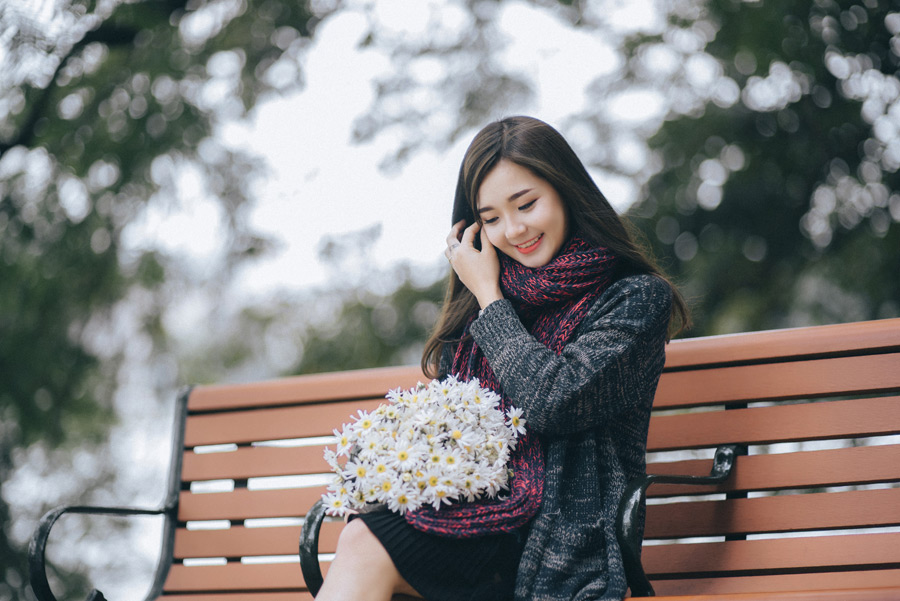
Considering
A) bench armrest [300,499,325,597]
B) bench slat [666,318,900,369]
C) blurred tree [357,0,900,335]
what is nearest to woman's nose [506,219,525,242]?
bench slat [666,318,900,369]

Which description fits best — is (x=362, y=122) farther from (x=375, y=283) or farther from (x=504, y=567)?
(x=504, y=567)

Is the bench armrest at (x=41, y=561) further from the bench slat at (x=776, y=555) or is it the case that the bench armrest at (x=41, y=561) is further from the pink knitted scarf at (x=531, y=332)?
the bench slat at (x=776, y=555)

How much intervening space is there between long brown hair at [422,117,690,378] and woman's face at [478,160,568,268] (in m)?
0.03

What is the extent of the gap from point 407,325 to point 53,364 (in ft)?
6.72

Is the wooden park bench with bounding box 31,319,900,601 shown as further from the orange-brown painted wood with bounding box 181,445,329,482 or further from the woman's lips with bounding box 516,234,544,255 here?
the woman's lips with bounding box 516,234,544,255

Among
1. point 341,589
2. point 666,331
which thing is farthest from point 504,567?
point 666,331

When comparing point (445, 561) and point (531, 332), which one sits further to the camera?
point (531, 332)

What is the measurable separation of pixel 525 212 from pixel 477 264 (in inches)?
8.2

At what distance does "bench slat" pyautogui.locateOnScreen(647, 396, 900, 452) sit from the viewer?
7.69 feet

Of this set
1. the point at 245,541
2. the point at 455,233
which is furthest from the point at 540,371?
the point at 245,541

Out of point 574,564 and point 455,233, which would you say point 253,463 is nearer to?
point 455,233

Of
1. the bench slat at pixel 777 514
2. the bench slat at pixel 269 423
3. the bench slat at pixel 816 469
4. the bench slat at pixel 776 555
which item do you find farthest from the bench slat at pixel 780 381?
the bench slat at pixel 269 423

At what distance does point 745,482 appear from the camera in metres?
2.46

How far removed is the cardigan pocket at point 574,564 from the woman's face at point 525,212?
29.6 inches
